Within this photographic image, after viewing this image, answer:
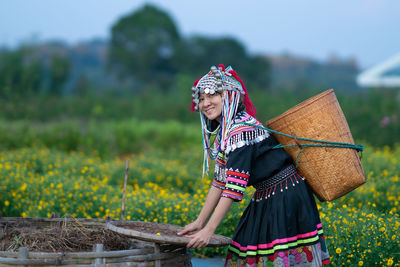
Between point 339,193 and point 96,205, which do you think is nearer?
point 339,193

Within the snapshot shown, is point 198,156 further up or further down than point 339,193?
further up

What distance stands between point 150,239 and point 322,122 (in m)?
1.21

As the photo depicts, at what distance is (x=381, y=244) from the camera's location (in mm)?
3668

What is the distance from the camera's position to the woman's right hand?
2.91 meters

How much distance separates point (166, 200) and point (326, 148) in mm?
2436

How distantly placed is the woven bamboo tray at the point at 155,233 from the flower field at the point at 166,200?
118cm

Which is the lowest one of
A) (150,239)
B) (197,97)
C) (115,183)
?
(150,239)

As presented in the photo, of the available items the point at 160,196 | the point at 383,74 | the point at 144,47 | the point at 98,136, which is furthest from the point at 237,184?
the point at 144,47

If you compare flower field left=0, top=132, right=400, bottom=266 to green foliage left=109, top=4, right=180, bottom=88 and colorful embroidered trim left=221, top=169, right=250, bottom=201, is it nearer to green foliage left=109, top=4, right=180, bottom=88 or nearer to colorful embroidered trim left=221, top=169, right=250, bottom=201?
colorful embroidered trim left=221, top=169, right=250, bottom=201

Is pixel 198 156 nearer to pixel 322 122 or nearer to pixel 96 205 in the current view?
pixel 96 205

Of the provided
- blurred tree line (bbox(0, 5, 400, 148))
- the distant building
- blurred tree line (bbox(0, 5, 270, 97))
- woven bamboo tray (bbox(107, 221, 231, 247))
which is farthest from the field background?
blurred tree line (bbox(0, 5, 270, 97))

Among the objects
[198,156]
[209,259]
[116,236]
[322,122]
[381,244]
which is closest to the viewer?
[322,122]

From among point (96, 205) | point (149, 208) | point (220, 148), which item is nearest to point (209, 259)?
point (149, 208)

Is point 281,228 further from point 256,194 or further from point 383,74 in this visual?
point 383,74
